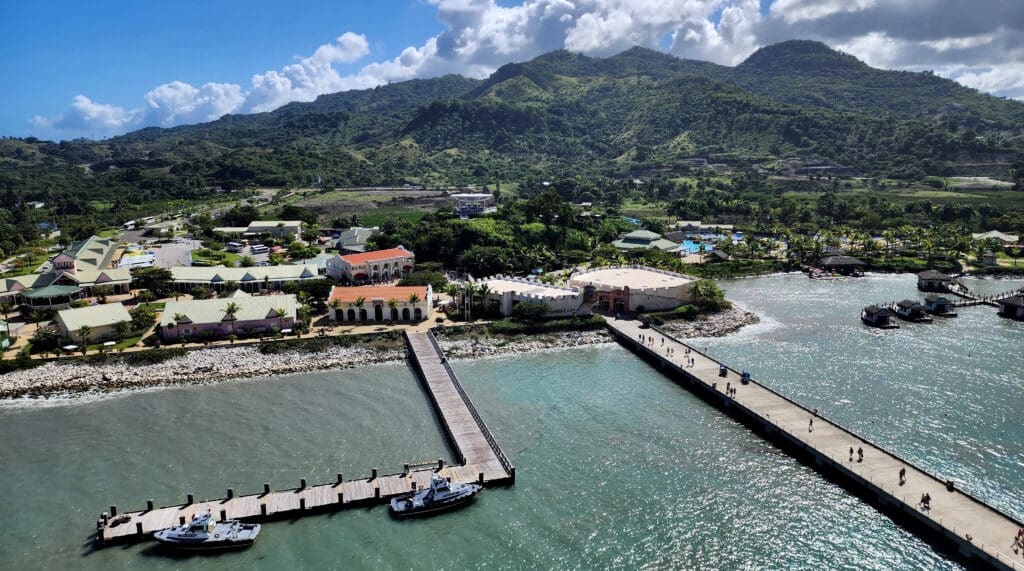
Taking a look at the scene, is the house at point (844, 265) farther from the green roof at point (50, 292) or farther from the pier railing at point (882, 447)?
the green roof at point (50, 292)

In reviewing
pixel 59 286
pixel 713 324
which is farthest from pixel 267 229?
pixel 713 324

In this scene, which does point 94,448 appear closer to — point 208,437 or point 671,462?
point 208,437

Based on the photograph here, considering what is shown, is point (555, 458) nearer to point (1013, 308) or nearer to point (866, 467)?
point (866, 467)

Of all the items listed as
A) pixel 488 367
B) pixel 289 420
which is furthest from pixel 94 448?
pixel 488 367

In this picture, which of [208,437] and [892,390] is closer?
[208,437]

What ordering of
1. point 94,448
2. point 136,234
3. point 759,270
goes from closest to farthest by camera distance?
1. point 94,448
2. point 759,270
3. point 136,234

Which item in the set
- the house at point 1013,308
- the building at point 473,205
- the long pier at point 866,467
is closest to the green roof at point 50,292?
the long pier at point 866,467

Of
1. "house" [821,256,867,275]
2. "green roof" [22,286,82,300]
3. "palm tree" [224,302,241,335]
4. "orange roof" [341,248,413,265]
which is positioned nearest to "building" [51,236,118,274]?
"green roof" [22,286,82,300]

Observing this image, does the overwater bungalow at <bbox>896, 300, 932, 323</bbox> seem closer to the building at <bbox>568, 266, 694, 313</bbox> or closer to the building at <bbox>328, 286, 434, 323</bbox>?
the building at <bbox>568, 266, 694, 313</bbox>
